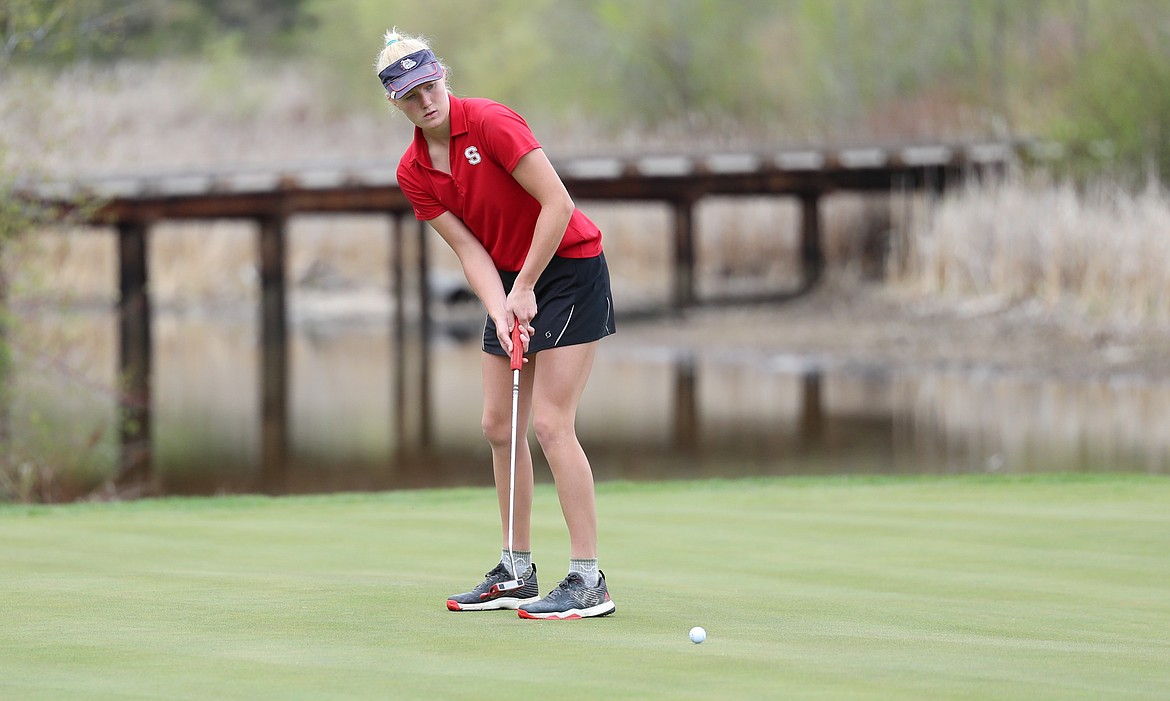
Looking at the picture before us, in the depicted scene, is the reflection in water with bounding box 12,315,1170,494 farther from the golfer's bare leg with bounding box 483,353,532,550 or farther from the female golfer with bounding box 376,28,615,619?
the female golfer with bounding box 376,28,615,619

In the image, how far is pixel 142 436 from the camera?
1869 cm

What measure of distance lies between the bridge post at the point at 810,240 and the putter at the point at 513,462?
25.4m

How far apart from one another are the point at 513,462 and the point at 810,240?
2577 cm

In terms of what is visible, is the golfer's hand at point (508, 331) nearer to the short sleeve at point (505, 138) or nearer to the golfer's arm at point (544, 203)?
the golfer's arm at point (544, 203)

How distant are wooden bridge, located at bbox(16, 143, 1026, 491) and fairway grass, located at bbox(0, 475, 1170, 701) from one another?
14.4 metres

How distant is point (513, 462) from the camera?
5.86 metres

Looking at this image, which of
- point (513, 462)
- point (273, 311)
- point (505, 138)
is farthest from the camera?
point (273, 311)

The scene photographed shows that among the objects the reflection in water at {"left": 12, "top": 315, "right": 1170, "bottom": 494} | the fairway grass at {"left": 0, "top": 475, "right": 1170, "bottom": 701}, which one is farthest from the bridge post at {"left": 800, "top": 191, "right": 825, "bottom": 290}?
the fairway grass at {"left": 0, "top": 475, "right": 1170, "bottom": 701}

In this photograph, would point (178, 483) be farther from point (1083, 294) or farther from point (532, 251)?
point (1083, 294)

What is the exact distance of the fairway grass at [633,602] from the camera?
454 centimetres

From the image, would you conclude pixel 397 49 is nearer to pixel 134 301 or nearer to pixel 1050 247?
pixel 134 301

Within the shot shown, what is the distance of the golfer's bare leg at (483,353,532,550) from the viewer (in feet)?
19.2

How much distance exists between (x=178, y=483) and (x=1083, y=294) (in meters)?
13.7

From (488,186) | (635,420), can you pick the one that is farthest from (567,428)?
(635,420)
